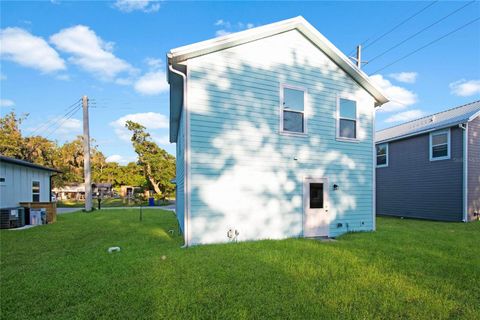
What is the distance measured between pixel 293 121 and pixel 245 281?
5081mm

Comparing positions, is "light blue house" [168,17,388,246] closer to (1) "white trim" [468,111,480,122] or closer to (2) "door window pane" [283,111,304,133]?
(2) "door window pane" [283,111,304,133]

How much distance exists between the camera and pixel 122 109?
22750mm

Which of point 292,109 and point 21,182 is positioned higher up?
point 292,109

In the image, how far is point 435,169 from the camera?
43.3ft

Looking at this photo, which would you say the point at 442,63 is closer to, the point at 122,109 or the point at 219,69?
the point at 219,69

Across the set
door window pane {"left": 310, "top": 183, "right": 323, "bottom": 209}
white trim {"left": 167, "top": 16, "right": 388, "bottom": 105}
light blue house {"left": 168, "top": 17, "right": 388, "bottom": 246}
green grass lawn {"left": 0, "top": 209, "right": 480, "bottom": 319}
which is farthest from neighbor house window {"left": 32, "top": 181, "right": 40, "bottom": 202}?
door window pane {"left": 310, "top": 183, "right": 323, "bottom": 209}

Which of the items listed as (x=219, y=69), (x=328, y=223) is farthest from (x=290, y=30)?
(x=328, y=223)

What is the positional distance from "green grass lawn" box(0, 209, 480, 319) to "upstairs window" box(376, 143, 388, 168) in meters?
10.1

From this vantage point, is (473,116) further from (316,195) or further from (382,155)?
(316,195)

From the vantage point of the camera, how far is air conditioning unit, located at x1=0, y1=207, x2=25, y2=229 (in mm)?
10391

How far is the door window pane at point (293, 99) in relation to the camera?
7660 mm

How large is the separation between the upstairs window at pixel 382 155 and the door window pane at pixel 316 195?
10.5 m

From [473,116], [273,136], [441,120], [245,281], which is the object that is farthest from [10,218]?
[441,120]

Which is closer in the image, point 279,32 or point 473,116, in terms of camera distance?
A: point 279,32
